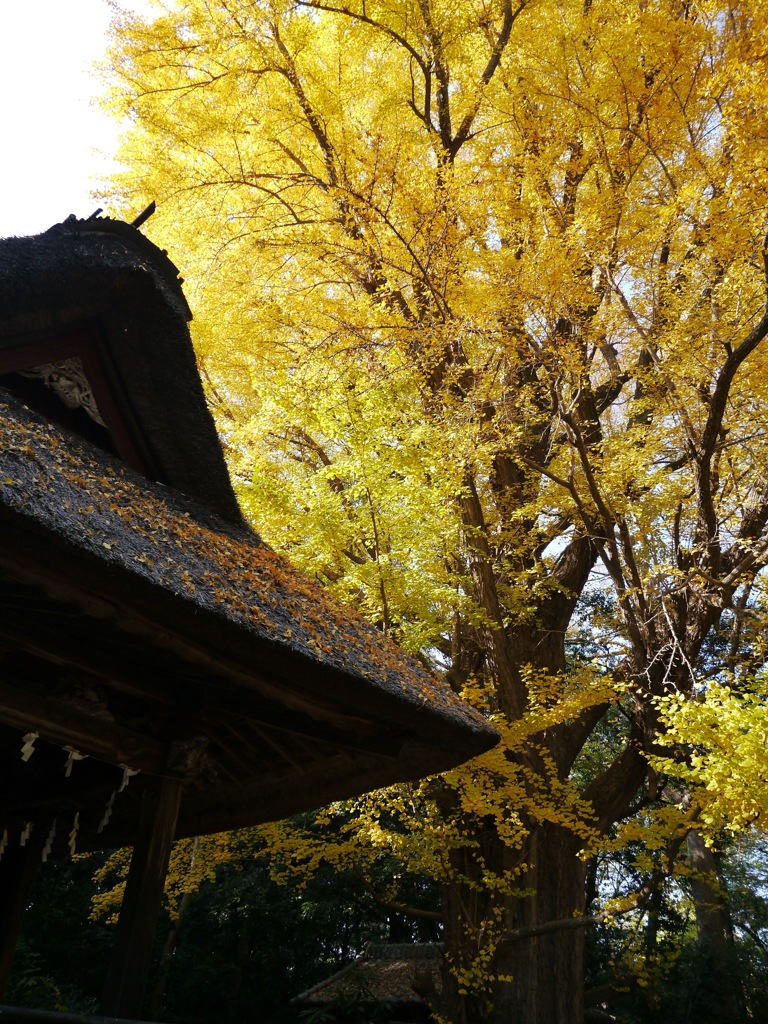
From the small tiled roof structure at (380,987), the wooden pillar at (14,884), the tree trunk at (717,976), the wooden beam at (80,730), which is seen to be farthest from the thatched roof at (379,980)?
the wooden beam at (80,730)

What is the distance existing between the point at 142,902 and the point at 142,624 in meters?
1.29

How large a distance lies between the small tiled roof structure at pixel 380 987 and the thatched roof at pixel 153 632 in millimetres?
8879

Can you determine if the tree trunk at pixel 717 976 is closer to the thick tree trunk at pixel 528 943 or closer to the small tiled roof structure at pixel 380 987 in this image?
the thick tree trunk at pixel 528 943

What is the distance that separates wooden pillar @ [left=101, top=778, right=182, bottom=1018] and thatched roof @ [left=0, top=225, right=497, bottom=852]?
0.16 meters

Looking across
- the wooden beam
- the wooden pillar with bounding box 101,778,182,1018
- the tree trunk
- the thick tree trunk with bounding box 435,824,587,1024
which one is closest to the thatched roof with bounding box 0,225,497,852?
the wooden beam

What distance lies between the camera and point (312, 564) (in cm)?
731

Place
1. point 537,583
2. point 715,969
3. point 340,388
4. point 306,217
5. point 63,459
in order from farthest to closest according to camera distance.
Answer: point 715,969, point 306,217, point 537,583, point 340,388, point 63,459

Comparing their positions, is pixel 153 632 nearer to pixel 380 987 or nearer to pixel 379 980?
pixel 380 987

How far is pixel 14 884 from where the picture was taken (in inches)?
158

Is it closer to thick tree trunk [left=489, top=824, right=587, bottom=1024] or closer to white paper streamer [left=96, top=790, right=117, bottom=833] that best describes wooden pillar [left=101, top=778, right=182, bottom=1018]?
white paper streamer [left=96, top=790, right=117, bottom=833]

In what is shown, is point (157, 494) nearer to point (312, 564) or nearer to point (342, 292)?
point (312, 564)

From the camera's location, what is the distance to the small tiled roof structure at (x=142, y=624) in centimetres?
243

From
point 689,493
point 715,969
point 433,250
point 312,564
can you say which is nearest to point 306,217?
point 433,250

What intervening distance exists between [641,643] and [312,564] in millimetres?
3530
